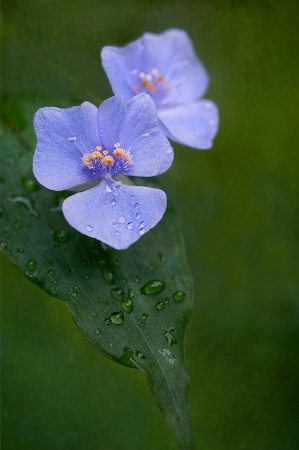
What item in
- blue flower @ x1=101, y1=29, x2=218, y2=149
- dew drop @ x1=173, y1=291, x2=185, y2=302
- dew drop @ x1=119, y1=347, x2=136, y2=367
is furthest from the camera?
Result: blue flower @ x1=101, y1=29, x2=218, y2=149

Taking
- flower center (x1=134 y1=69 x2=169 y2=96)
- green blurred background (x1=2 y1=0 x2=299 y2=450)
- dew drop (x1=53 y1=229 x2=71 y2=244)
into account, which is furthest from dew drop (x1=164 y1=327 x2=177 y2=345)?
flower center (x1=134 y1=69 x2=169 y2=96)

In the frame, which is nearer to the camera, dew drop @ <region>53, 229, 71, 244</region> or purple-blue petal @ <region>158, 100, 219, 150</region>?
dew drop @ <region>53, 229, 71, 244</region>

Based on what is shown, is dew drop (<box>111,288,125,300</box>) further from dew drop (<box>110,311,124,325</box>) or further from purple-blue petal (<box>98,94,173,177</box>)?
purple-blue petal (<box>98,94,173,177</box>)

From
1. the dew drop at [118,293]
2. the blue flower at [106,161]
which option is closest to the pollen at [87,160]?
the blue flower at [106,161]

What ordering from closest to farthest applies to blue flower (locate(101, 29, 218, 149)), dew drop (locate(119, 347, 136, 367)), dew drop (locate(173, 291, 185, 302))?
dew drop (locate(119, 347, 136, 367)) < dew drop (locate(173, 291, 185, 302)) < blue flower (locate(101, 29, 218, 149))

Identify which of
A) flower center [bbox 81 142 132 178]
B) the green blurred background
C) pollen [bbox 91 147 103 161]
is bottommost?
the green blurred background

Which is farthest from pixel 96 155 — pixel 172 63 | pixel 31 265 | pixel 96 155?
pixel 172 63

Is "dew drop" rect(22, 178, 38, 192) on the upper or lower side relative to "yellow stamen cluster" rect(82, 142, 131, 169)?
lower
